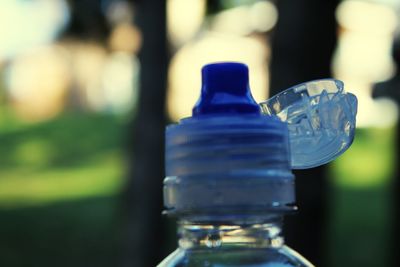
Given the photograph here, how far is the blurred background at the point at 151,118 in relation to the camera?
2492 mm

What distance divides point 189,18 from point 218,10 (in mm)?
1645

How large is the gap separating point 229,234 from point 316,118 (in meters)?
0.12

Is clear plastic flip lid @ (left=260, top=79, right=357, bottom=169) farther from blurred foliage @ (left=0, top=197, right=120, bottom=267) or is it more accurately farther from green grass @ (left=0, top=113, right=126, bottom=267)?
blurred foliage @ (left=0, top=197, right=120, bottom=267)

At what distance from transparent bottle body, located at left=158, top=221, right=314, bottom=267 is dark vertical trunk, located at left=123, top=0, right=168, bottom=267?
2.78 metres

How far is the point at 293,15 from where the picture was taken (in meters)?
2.46

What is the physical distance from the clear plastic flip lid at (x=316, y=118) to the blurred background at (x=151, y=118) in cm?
48

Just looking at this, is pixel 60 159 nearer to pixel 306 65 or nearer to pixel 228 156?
pixel 306 65

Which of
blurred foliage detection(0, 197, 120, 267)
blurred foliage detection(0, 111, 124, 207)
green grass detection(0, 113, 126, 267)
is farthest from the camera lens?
blurred foliage detection(0, 111, 124, 207)

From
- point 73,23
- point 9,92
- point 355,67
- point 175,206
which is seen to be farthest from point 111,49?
point 175,206

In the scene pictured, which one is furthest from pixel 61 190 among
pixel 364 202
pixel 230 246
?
pixel 230 246

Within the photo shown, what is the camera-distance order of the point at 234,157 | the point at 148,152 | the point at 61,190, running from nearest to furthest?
the point at 234,157, the point at 148,152, the point at 61,190

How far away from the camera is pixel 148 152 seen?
11.3 feet

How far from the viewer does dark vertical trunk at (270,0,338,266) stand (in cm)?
238

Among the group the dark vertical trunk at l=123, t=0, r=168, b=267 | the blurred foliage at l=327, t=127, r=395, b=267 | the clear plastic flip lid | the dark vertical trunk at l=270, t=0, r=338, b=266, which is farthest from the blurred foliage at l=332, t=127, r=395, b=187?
the clear plastic flip lid
